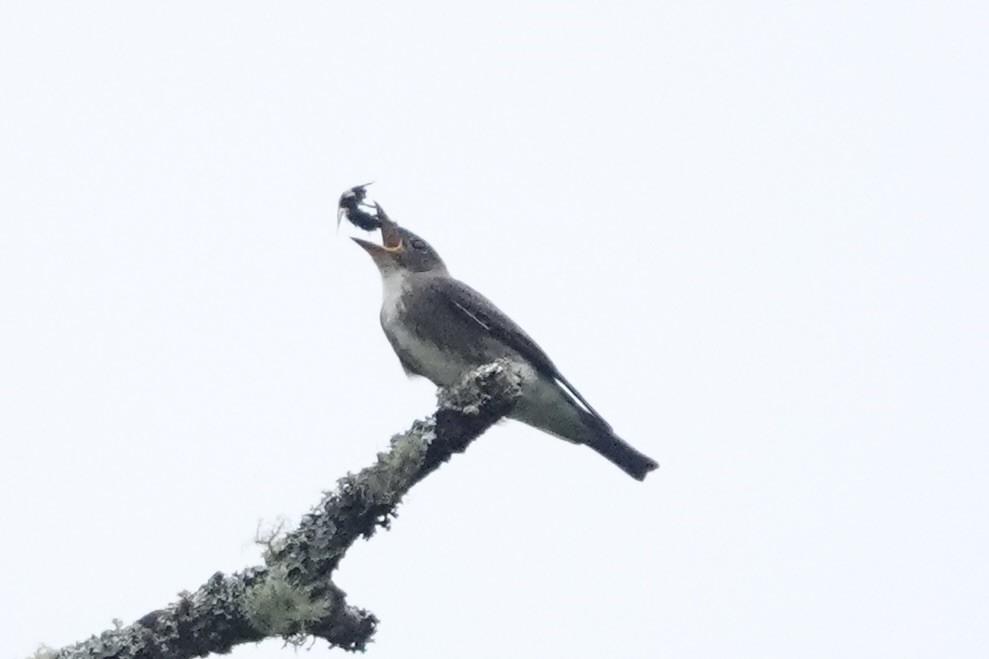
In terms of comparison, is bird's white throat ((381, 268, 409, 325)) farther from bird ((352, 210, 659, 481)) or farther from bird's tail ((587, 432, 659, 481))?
bird's tail ((587, 432, 659, 481))

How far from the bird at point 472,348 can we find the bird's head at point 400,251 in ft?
0.14

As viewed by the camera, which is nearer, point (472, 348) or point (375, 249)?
point (472, 348)

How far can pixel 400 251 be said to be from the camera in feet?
30.7

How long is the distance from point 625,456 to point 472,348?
121 cm

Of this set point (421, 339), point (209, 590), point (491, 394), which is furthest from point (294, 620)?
point (421, 339)

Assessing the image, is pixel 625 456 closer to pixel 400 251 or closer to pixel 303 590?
pixel 400 251

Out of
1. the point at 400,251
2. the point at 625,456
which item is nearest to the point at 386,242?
the point at 400,251

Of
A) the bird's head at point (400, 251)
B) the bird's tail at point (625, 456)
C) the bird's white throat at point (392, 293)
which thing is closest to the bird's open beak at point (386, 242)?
the bird's head at point (400, 251)

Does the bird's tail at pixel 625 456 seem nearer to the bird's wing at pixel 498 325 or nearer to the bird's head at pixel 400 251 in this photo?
the bird's wing at pixel 498 325

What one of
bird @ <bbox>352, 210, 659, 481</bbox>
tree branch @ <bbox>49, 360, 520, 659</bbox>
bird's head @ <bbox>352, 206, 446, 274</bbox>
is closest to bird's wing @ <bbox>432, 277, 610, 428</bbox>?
bird @ <bbox>352, 210, 659, 481</bbox>

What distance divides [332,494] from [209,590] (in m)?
0.48

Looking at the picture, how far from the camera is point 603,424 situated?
8914 millimetres

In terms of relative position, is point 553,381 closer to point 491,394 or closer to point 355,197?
point 355,197

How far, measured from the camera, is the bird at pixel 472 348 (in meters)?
8.54
